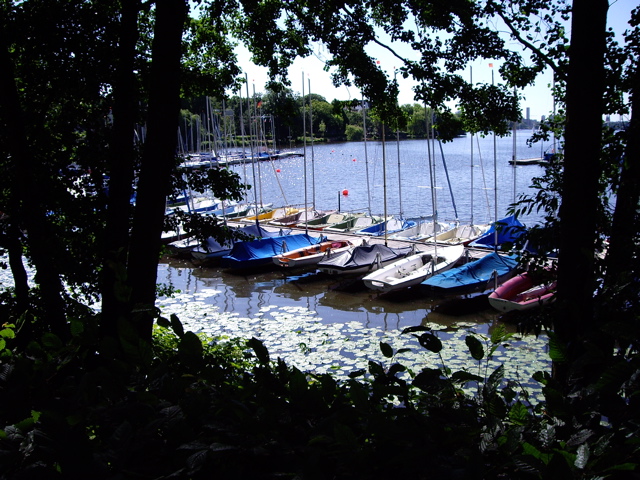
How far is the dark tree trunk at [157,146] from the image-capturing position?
4371 millimetres

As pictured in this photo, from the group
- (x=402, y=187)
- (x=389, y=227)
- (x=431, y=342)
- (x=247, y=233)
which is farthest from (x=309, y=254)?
(x=402, y=187)

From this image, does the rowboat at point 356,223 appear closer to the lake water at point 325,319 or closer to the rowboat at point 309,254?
the rowboat at point 309,254

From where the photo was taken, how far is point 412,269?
19047mm

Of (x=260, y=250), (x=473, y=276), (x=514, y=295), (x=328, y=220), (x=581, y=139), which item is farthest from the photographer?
(x=328, y=220)

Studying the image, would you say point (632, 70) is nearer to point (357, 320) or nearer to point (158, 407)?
point (158, 407)

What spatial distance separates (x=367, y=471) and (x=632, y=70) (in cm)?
470

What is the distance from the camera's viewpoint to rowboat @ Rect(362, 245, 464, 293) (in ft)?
58.3

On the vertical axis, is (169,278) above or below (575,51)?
below

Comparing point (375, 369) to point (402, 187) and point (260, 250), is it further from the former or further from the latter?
point (402, 187)

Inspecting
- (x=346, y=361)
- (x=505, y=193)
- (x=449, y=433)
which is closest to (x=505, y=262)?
(x=346, y=361)

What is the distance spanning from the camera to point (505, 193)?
149ft

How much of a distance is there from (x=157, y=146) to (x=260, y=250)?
1725cm

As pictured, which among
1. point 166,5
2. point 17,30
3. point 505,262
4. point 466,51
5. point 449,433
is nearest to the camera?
point 449,433

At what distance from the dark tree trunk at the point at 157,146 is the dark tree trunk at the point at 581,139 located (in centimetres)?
277
